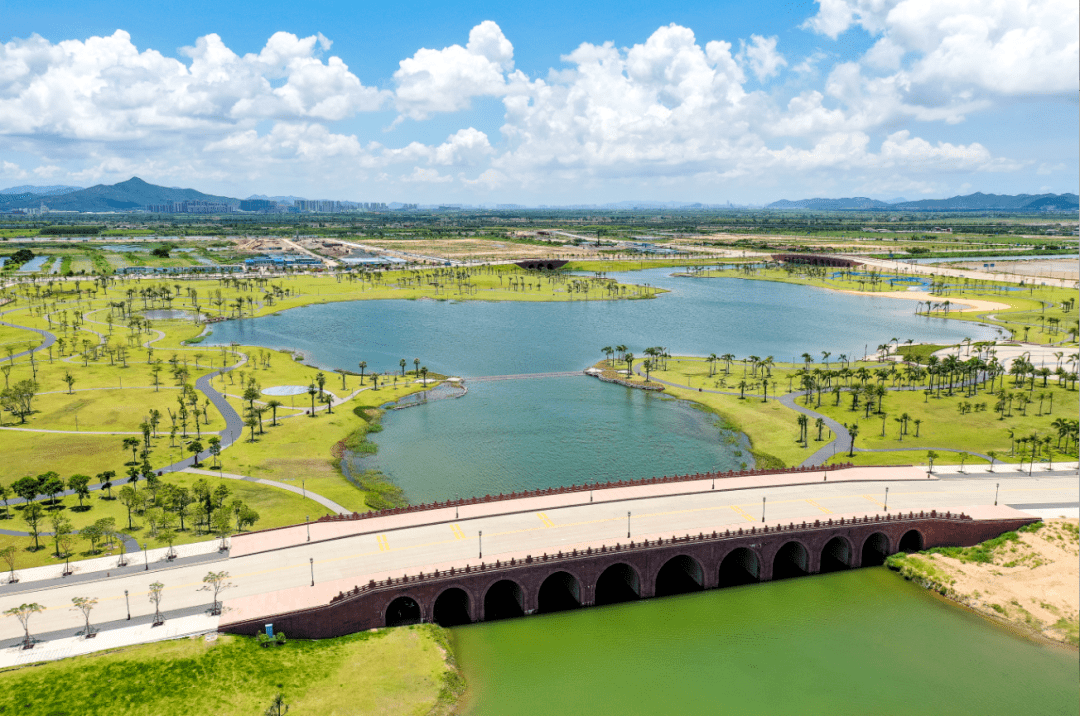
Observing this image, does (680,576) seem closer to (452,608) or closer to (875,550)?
(875,550)

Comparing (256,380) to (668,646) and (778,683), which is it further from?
(778,683)

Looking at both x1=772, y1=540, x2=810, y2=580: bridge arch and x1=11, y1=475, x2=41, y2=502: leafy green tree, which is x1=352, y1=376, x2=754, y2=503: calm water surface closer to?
x1=772, y1=540, x2=810, y2=580: bridge arch

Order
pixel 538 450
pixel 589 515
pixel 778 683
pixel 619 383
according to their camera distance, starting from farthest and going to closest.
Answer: pixel 619 383
pixel 538 450
pixel 589 515
pixel 778 683

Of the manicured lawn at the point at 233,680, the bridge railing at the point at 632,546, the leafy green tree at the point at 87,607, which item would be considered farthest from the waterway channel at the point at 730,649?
the leafy green tree at the point at 87,607

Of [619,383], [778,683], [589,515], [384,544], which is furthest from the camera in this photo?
[619,383]

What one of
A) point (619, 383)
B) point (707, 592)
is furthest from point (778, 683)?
point (619, 383)

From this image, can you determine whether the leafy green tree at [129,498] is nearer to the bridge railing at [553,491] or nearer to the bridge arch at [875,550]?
the bridge railing at [553,491]
